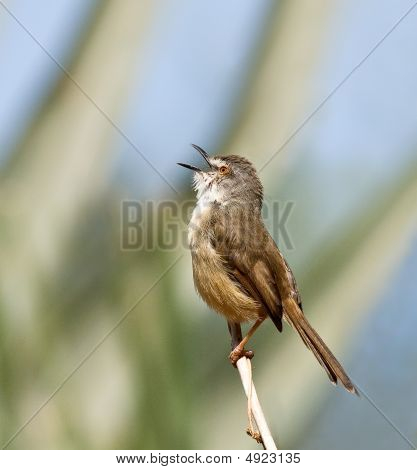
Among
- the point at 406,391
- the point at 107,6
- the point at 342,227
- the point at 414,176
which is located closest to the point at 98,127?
the point at 107,6

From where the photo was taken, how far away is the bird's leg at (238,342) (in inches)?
176

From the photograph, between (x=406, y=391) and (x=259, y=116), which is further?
(x=259, y=116)

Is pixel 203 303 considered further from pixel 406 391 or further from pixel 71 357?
pixel 406 391

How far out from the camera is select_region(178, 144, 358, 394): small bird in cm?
484

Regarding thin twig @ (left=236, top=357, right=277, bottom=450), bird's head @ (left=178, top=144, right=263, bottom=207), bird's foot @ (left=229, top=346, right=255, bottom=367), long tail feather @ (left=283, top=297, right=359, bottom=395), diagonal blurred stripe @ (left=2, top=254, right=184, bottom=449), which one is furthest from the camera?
bird's head @ (left=178, top=144, right=263, bottom=207)

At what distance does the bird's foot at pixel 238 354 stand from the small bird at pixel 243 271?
31 mm

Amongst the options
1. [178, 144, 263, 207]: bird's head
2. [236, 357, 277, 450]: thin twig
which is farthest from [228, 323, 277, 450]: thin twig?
[178, 144, 263, 207]: bird's head

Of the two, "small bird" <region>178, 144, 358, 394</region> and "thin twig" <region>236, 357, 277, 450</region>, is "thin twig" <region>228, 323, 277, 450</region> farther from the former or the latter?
"small bird" <region>178, 144, 358, 394</region>

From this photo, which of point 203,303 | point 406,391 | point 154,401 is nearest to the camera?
point 154,401

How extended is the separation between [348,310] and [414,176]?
87cm

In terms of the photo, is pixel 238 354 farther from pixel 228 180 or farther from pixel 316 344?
pixel 228 180

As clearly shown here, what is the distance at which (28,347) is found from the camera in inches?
176

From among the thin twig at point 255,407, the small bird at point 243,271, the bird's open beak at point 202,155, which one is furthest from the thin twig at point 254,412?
the bird's open beak at point 202,155

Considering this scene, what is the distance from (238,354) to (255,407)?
0.89 m
